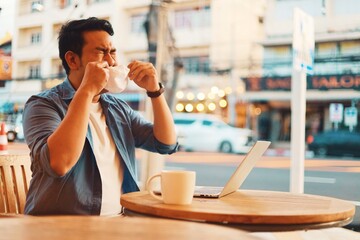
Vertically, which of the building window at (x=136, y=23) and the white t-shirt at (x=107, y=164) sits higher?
the building window at (x=136, y=23)

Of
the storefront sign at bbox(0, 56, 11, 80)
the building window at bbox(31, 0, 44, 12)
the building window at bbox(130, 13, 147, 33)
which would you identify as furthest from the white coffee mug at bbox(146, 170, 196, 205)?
the building window at bbox(130, 13, 147, 33)

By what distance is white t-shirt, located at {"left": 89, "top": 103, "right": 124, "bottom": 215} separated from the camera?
5.25ft

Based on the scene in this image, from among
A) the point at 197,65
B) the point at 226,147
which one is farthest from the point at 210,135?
the point at 197,65

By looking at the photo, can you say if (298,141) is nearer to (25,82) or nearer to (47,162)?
(47,162)

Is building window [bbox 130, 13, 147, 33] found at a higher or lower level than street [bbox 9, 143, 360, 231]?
higher

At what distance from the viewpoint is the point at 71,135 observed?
1.37 m

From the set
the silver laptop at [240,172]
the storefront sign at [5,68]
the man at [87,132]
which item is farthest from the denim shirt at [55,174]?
the storefront sign at [5,68]

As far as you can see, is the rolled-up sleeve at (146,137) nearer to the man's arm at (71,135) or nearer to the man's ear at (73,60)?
the man's ear at (73,60)

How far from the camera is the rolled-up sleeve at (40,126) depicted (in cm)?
140

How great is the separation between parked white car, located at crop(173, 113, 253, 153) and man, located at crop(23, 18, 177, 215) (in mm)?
9251

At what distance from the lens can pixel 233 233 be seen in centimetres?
75

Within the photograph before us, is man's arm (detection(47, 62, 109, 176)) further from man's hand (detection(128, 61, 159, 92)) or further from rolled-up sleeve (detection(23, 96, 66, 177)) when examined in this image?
man's hand (detection(128, 61, 159, 92))

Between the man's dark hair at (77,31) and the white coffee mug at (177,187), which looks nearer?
the white coffee mug at (177,187)

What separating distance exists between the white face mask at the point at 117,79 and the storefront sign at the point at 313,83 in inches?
148
